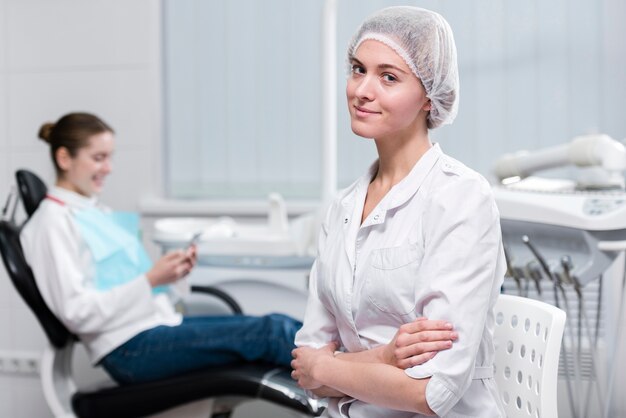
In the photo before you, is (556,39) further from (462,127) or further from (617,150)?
(617,150)

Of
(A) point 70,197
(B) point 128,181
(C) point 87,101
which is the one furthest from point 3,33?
(A) point 70,197

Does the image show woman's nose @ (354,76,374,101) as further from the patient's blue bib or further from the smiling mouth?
the patient's blue bib

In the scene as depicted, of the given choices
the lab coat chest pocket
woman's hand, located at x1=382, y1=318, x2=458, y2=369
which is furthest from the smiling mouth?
woman's hand, located at x1=382, y1=318, x2=458, y2=369

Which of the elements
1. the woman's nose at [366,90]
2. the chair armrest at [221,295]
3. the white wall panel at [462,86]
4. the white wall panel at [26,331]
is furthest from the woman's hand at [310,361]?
the white wall panel at [26,331]

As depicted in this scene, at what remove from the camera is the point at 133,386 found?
2.26 metres

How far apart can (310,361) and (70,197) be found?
A: 1331 mm

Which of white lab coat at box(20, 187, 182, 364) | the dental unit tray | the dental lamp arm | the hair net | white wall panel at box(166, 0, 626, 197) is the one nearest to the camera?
the hair net

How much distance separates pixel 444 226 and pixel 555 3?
181 centimetres

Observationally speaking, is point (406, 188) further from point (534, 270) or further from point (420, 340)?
point (534, 270)

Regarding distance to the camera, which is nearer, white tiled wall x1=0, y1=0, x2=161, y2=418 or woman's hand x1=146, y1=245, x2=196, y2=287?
woman's hand x1=146, y1=245, x2=196, y2=287

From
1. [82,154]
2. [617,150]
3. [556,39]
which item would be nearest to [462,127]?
[556,39]

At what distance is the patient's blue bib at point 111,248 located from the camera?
7.88ft

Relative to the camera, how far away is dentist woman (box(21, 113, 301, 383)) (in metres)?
2.28

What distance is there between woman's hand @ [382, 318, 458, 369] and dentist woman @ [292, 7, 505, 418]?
0.01 m
